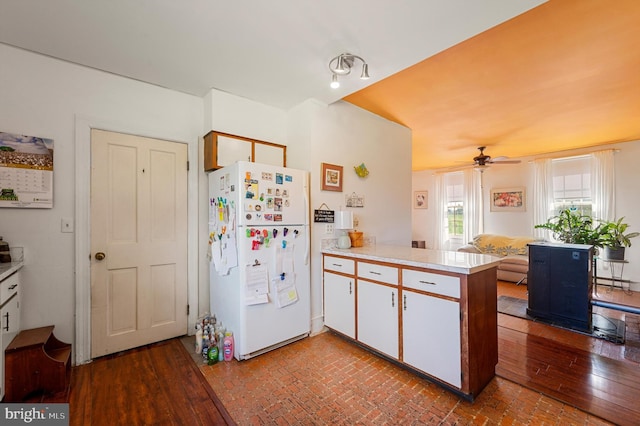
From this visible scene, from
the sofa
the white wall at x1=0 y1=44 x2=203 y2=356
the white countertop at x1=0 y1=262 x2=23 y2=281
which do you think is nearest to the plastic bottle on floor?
the white wall at x1=0 y1=44 x2=203 y2=356

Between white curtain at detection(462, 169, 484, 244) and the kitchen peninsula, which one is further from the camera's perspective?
white curtain at detection(462, 169, 484, 244)

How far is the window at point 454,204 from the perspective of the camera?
691 centimetres

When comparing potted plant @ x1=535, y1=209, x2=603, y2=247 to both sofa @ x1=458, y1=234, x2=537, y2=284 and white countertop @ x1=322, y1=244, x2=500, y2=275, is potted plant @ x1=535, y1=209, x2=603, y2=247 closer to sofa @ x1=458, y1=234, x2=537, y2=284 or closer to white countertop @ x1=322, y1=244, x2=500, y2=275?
sofa @ x1=458, y1=234, x2=537, y2=284

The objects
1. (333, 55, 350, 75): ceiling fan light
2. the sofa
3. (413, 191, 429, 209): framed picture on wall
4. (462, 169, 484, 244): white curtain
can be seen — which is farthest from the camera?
(413, 191, 429, 209): framed picture on wall

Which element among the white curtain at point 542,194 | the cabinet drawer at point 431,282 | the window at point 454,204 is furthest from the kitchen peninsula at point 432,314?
the window at point 454,204

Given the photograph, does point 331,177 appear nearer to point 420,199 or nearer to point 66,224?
point 66,224

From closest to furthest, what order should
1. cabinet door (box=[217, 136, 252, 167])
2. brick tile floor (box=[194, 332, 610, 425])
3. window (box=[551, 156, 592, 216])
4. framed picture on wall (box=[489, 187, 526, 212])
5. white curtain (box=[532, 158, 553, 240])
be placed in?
brick tile floor (box=[194, 332, 610, 425]) → cabinet door (box=[217, 136, 252, 167]) → window (box=[551, 156, 592, 216]) → white curtain (box=[532, 158, 553, 240]) → framed picture on wall (box=[489, 187, 526, 212])

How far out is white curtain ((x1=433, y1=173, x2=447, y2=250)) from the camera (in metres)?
7.20

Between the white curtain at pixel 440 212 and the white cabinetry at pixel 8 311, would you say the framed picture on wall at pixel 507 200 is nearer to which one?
the white curtain at pixel 440 212

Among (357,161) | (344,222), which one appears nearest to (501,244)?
(357,161)

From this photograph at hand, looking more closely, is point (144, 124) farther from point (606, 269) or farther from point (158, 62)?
point (606, 269)

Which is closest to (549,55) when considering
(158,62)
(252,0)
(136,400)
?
(252,0)

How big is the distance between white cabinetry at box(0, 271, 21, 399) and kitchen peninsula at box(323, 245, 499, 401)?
2453mm

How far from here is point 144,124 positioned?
254cm
